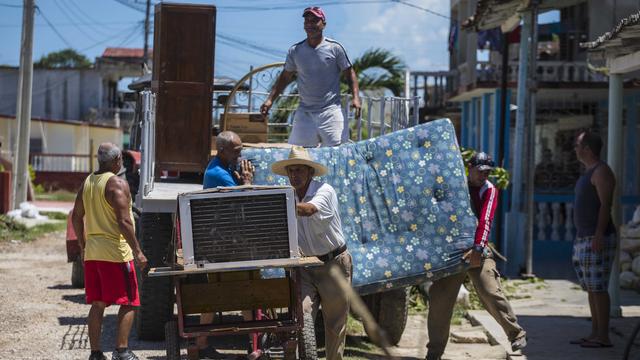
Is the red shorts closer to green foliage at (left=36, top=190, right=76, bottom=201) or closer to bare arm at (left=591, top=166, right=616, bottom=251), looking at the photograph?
bare arm at (left=591, top=166, right=616, bottom=251)

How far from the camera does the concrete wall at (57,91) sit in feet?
203

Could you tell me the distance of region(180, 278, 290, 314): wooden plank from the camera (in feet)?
22.6

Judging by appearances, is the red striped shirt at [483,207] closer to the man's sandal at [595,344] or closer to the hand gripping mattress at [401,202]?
the hand gripping mattress at [401,202]

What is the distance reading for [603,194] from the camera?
9.09 m

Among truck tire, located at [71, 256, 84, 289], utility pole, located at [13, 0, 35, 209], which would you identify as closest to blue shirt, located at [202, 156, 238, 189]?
truck tire, located at [71, 256, 84, 289]

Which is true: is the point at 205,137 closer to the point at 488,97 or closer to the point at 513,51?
the point at 488,97

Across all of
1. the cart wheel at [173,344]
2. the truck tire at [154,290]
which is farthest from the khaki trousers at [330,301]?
the truck tire at [154,290]

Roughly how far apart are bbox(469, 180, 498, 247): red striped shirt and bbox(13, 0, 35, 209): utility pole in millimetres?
17743

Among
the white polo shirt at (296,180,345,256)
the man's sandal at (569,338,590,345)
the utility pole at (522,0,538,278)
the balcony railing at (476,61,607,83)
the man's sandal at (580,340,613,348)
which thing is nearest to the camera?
the white polo shirt at (296,180,345,256)

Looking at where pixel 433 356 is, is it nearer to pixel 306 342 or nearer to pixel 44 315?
pixel 306 342

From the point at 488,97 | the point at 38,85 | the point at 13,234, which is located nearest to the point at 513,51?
the point at 488,97

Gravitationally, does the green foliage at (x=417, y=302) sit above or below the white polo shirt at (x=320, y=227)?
below

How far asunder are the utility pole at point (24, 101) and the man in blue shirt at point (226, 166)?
57.5ft

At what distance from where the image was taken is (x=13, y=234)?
20656 mm
